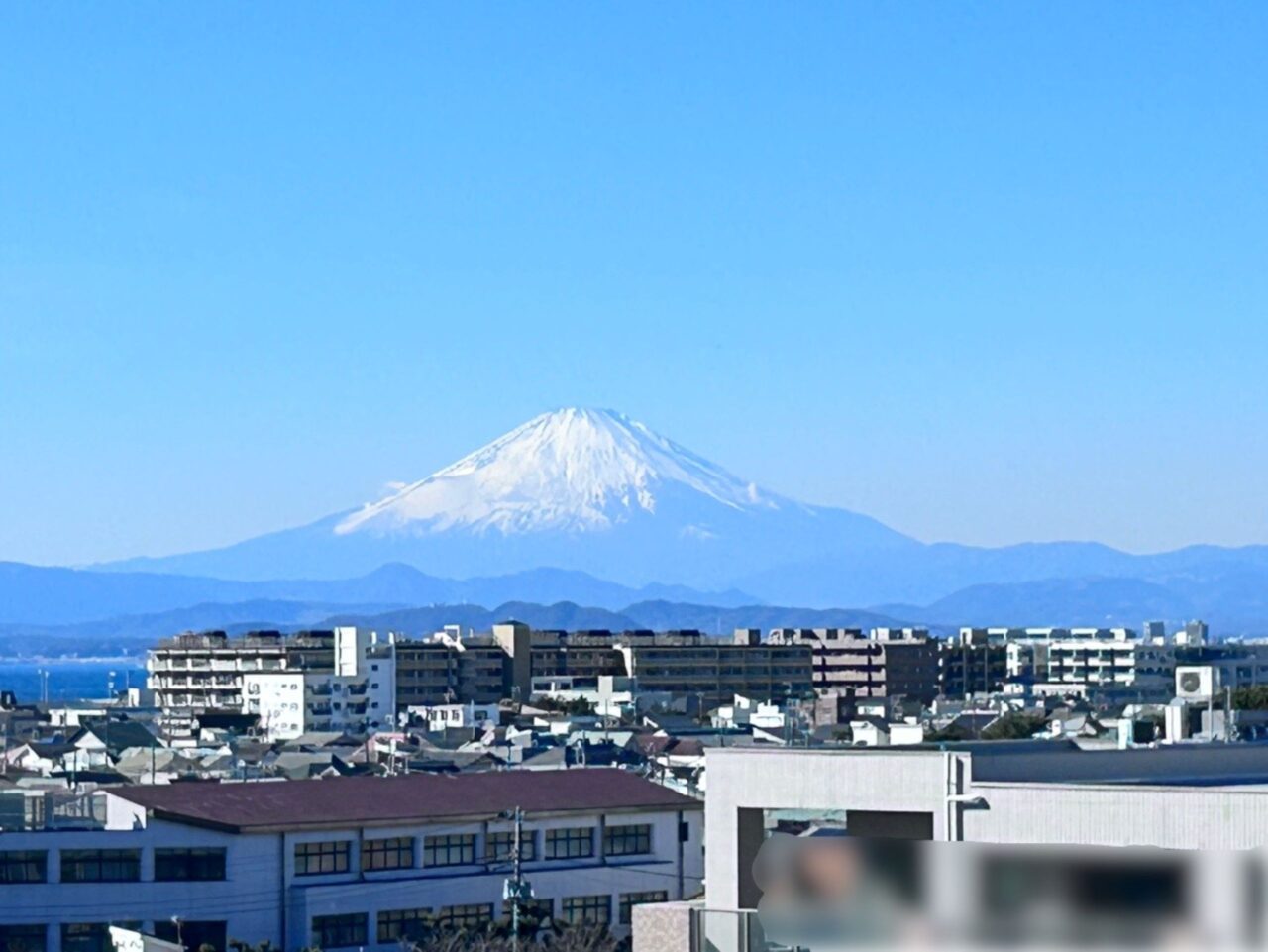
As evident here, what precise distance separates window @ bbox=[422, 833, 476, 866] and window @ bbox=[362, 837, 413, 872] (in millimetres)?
229

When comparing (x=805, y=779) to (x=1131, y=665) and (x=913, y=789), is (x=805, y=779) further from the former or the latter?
(x=1131, y=665)

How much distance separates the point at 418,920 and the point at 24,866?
5050mm

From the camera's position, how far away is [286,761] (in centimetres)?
4916

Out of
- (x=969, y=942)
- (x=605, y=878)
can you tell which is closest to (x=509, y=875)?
(x=605, y=878)

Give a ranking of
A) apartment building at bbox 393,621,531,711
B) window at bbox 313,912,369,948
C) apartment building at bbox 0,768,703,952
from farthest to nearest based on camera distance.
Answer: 1. apartment building at bbox 393,621,531,711
2. window at bbox 313,912,369,948
3. apartment building at bbox 0,768,703,952

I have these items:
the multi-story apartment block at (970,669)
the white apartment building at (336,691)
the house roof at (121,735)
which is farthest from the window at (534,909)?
the multi-story apartment block at (970,669)

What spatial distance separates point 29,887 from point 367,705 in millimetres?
66169

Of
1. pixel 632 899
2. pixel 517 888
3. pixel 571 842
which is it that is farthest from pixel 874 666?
pixel 517 888

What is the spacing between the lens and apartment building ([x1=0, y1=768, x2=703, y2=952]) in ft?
97.2

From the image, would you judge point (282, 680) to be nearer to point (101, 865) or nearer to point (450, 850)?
point (450, 850)

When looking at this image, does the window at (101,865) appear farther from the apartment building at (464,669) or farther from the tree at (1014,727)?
the apartment building at (464,669)

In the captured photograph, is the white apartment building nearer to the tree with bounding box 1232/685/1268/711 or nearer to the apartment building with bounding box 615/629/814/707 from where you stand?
the apartment building with bounding box 615/629/814/707

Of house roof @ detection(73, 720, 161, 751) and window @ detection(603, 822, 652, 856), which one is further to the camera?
house roof @ detection(73, 720, 161, 751)

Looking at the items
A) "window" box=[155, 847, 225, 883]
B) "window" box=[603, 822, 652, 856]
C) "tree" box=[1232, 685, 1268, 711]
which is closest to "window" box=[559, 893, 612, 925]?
"window" box=[603, 822, 652, 856]
